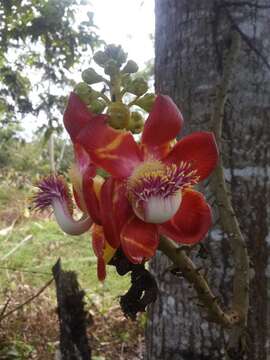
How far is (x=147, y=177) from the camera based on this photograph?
0.61 meters

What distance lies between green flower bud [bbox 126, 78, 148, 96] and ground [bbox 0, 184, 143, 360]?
1.91 metres

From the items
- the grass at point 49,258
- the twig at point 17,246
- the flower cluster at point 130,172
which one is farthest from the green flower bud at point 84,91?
the twig at point 17,246

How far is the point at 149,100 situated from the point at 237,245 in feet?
0.79

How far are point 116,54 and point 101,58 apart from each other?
2 centimetres

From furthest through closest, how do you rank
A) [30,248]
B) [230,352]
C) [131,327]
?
1. [30,248]
2. [131,327]
3. [230,352]

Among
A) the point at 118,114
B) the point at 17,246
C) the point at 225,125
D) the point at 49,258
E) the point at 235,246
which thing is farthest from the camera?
the point at 17,246

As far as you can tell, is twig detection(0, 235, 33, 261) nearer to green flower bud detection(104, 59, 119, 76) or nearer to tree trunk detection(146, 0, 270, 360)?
tree trunk detection(146, 0, 270, 360)

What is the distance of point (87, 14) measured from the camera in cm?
409

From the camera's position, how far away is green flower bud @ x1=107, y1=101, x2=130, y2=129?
579mm

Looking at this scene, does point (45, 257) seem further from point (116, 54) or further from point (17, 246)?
point (116, 54)

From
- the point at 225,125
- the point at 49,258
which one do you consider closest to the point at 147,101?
the point at 225,125

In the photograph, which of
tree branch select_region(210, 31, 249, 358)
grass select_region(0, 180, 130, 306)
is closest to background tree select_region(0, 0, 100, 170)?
grass select_region(0, 180, 130, 306)

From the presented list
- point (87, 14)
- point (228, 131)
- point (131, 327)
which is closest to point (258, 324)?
point (228, 131)

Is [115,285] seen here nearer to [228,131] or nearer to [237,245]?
[228,131]
